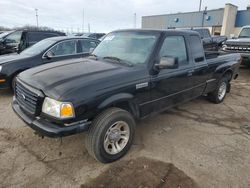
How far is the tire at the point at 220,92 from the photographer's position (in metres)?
5.32

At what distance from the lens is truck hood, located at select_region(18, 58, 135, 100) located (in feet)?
8.39

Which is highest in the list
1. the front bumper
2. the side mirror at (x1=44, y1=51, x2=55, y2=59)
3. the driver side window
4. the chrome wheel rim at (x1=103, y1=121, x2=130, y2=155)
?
the driver side window

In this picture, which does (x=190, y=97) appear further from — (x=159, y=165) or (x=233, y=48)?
(x=233, y=48)

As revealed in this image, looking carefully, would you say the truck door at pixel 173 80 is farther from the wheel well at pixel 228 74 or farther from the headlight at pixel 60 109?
the wheel well at pixel 228 74

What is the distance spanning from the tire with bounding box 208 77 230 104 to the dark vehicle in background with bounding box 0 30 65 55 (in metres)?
6.89

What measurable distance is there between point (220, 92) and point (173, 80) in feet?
8.29

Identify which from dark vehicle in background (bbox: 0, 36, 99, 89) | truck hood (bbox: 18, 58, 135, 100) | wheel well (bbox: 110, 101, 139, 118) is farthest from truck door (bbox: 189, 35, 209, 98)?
dark vehicle in background (bbox: 0, 36, 99, 89)

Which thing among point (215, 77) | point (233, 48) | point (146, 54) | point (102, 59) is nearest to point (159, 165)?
point (146, 54)

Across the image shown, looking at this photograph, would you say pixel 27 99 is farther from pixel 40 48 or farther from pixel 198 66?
pixel 40 48

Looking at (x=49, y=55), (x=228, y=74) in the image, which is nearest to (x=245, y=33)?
(x=228, y=74)

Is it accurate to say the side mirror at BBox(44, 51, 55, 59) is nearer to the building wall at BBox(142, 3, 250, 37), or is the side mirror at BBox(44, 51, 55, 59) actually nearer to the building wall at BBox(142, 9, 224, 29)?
the building wall at BBox(142, 3, 250, 37)

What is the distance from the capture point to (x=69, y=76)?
282 centimetres

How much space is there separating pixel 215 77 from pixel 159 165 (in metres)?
3.02

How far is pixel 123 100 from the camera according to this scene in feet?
9.57
